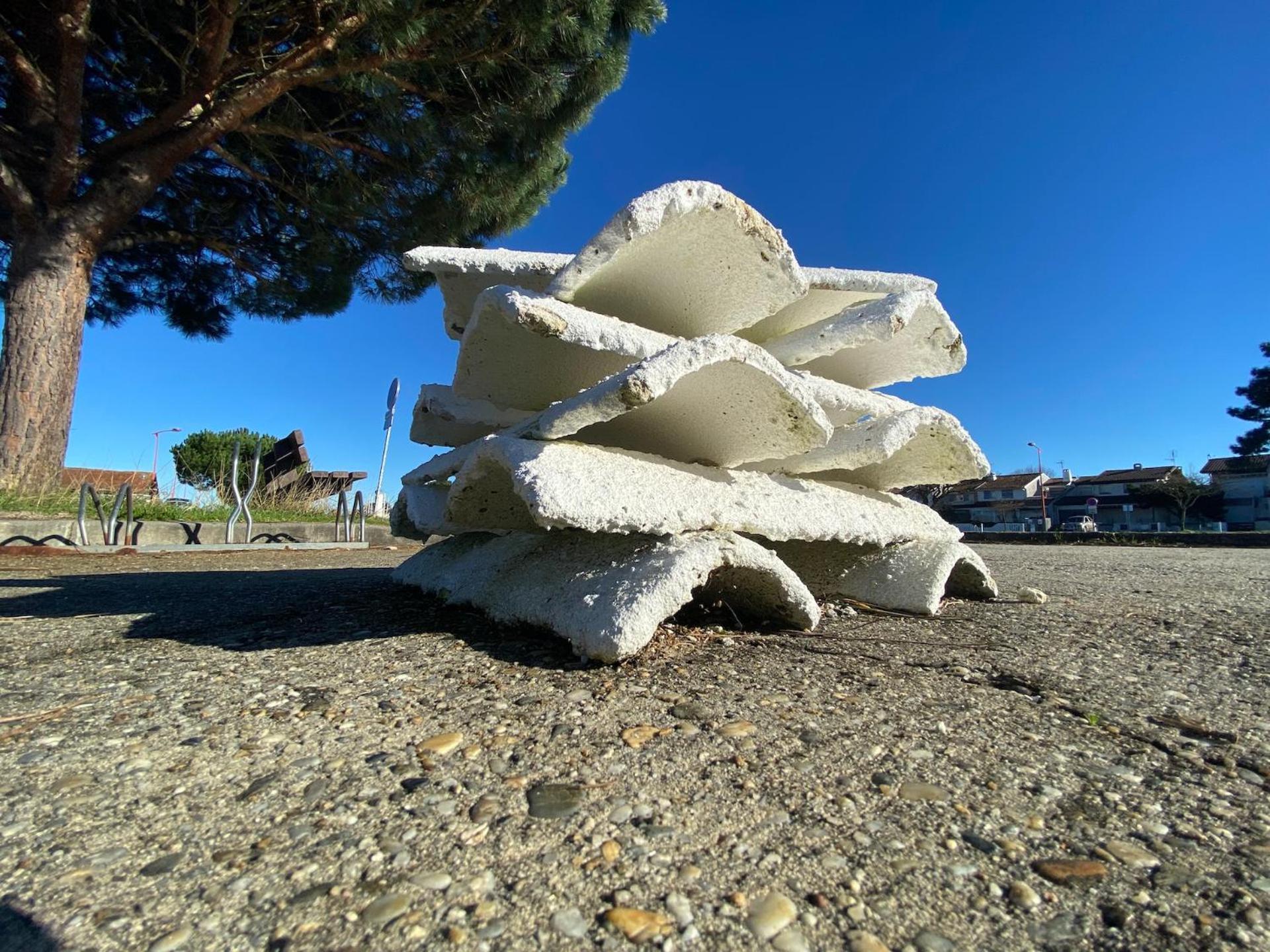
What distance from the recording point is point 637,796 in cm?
62

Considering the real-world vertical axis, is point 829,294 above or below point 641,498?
above

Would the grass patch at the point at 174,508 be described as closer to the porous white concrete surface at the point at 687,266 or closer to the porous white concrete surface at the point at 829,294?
the porous white concrete surface at the point at 687,266

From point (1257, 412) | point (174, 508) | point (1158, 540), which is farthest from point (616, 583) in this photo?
point (1257, 412)

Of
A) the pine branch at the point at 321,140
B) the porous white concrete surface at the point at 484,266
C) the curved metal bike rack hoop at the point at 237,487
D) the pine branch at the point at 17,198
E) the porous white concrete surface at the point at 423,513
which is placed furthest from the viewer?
the pine branch at the point at 321,140

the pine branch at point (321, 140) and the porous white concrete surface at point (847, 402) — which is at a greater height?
the pine branch at point (321, 140)

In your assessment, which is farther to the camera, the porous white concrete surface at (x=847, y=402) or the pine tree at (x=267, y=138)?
the pine tree at (x=267, y=138)

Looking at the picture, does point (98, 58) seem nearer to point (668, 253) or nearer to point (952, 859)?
point (668, 253)

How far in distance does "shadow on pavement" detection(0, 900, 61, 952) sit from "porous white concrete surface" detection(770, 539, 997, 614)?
145cm

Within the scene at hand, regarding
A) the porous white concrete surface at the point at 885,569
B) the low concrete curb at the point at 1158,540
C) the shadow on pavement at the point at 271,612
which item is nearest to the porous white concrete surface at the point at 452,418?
the shadow on pavement at the point at 271,612

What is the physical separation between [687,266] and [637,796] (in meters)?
→ 1.16

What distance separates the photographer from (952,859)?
0.52 m

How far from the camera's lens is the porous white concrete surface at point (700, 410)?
3.53 ft

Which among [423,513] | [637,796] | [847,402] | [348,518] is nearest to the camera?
[637,796]

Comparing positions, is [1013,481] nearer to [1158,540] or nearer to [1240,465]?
[1240,465]
